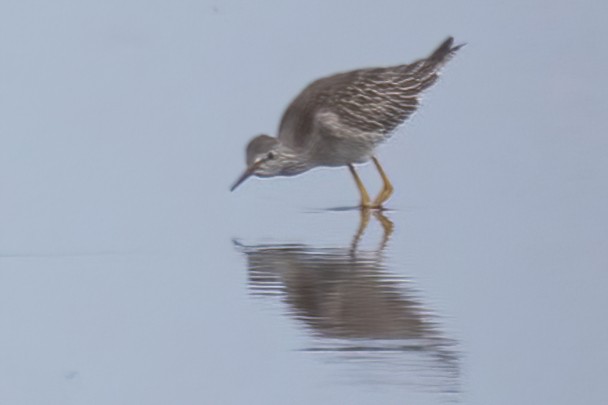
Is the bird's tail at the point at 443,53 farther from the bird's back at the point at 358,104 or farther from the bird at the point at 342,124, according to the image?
the bird at the point at 342,124

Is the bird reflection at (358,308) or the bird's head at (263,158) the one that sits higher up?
the bird's head at (263,158)

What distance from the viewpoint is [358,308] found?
9.49 metres

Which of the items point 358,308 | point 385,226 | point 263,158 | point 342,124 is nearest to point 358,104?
point 342,124

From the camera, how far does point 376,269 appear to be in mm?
10469

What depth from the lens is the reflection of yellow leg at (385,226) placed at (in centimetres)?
1143

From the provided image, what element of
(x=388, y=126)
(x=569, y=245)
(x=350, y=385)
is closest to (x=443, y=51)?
(x=388, y=126)

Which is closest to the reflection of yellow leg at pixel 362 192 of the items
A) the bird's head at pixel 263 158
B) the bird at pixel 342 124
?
the bird at pixel 342 124

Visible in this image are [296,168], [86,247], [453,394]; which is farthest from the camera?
[296,168]

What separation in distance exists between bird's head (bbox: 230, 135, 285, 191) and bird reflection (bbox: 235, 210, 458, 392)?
4.02 ft

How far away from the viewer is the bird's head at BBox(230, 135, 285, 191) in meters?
12.7

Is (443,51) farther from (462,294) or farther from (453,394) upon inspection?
(453,394)

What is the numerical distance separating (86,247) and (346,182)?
9.69ft

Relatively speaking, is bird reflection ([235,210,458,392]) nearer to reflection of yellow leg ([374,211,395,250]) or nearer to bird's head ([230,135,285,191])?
reflection of yellow leg ([374,211,395,250])

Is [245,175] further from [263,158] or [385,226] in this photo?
[385,226]
